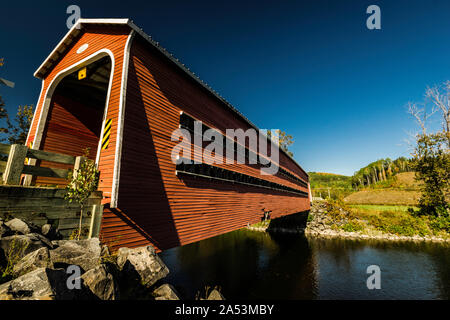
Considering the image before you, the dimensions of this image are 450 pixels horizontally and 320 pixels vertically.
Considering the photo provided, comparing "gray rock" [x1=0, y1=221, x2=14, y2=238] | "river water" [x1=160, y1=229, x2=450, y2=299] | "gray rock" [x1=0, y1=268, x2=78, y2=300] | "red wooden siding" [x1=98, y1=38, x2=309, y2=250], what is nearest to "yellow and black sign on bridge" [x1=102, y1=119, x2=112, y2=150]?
"red wooden siding" [x1=98, y1=38, x2=309, y2=250]

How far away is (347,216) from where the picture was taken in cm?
3234

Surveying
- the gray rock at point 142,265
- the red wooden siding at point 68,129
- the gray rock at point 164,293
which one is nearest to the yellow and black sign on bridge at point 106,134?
the gray rock at point 142,265

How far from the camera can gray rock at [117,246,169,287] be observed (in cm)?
430

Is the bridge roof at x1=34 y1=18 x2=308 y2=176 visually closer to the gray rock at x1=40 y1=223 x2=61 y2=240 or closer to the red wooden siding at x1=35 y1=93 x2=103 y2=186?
the red wooden siding at x1=35 y1=93 x2=103 y2=186

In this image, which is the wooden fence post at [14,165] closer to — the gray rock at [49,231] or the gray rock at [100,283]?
the gray rock at [49,231]

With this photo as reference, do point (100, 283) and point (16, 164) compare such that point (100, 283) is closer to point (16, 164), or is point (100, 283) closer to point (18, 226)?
point (18, 226)

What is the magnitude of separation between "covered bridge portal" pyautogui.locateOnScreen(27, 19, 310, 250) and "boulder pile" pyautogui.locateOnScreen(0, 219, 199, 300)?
1326 millimetres

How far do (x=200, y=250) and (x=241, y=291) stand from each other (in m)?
10.1

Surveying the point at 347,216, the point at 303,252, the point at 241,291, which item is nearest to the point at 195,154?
the point at 241,291

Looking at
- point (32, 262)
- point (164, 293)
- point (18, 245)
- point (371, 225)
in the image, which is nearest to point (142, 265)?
point (164, 293)

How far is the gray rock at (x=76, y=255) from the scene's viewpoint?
11.4ft

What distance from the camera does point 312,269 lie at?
1680 centimetres

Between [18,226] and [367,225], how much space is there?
37.9 m

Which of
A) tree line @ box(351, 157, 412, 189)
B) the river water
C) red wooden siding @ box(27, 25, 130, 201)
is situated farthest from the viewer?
tree line @ box(351, 157, 412, 189)
